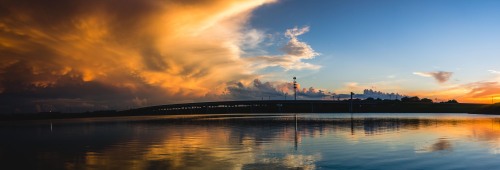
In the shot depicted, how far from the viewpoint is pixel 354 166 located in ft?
56.3

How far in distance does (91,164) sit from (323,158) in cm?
1455

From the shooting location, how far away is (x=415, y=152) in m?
22.7

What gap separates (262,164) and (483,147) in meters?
20.1

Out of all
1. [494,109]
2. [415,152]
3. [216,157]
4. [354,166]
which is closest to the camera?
[354,166]

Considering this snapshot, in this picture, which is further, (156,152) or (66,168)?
(156,152)

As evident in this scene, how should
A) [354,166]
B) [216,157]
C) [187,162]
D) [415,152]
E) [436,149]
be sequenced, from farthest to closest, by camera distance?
[436,149] < [415,152] < [216,157] < [187,162] < [354,166]

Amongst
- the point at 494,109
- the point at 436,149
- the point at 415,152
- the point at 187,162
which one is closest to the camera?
the point at 187,162

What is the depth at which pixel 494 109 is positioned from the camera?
190750 millimetres

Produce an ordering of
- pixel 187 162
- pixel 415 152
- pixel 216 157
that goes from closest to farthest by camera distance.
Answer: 1. pixel 187 162
2. pixel 216 157
3. pixel 415 152

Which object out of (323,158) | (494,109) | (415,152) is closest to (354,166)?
(323,158)

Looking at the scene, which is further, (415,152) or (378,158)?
(415,152)

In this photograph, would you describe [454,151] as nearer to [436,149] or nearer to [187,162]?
[436,149]

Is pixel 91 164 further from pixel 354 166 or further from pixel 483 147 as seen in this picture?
pixel 483 147

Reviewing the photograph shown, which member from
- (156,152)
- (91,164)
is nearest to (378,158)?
(156,152)
